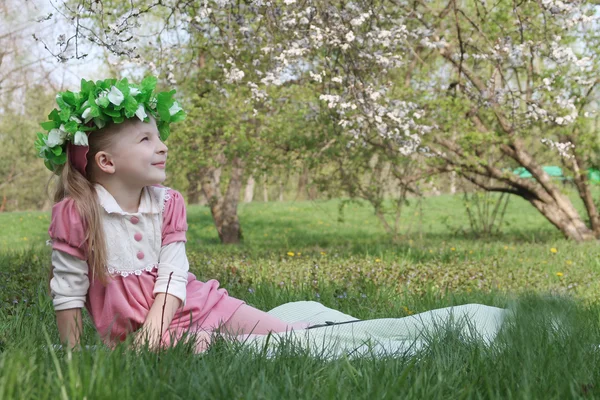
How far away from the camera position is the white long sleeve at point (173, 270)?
269 centimetres

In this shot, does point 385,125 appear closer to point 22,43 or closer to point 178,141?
point 178,141

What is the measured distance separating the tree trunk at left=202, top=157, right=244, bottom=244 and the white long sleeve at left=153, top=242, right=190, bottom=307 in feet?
25.8

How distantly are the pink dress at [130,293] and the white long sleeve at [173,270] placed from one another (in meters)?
0.04

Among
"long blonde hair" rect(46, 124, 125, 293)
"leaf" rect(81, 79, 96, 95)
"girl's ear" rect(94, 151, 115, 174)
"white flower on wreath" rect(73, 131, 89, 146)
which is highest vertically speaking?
"leaf" rect(81, 79, 96, 95)

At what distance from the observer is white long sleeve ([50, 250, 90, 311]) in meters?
2.60

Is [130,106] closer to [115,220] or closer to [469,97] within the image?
[115,220]

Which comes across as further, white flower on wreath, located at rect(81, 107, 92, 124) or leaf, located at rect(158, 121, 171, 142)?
leaf, located at rect(158, 121, 171, 142)

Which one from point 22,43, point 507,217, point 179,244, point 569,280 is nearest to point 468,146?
point 569,280

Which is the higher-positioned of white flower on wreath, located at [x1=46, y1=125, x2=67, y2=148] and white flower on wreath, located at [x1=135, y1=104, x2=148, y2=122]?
white flower on wreath, located at [x1=135, y1=104, x2=148, y2=122]

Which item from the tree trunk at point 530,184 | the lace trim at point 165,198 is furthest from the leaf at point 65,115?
the tree trunk at point 530,184

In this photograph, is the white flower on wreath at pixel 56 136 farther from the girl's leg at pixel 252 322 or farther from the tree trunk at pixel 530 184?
the tree trunk at pixel 530 184

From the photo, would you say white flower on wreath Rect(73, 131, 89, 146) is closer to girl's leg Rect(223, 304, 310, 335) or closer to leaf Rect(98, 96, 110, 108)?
leaf Rect(98, 96, 110, 108)

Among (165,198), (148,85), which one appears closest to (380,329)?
(165,198)

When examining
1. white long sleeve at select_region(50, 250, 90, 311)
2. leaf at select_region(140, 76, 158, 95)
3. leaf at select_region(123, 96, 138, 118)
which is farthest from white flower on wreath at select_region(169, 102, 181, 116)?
white long sleeve at select_region(50, 250, 90, 311)
